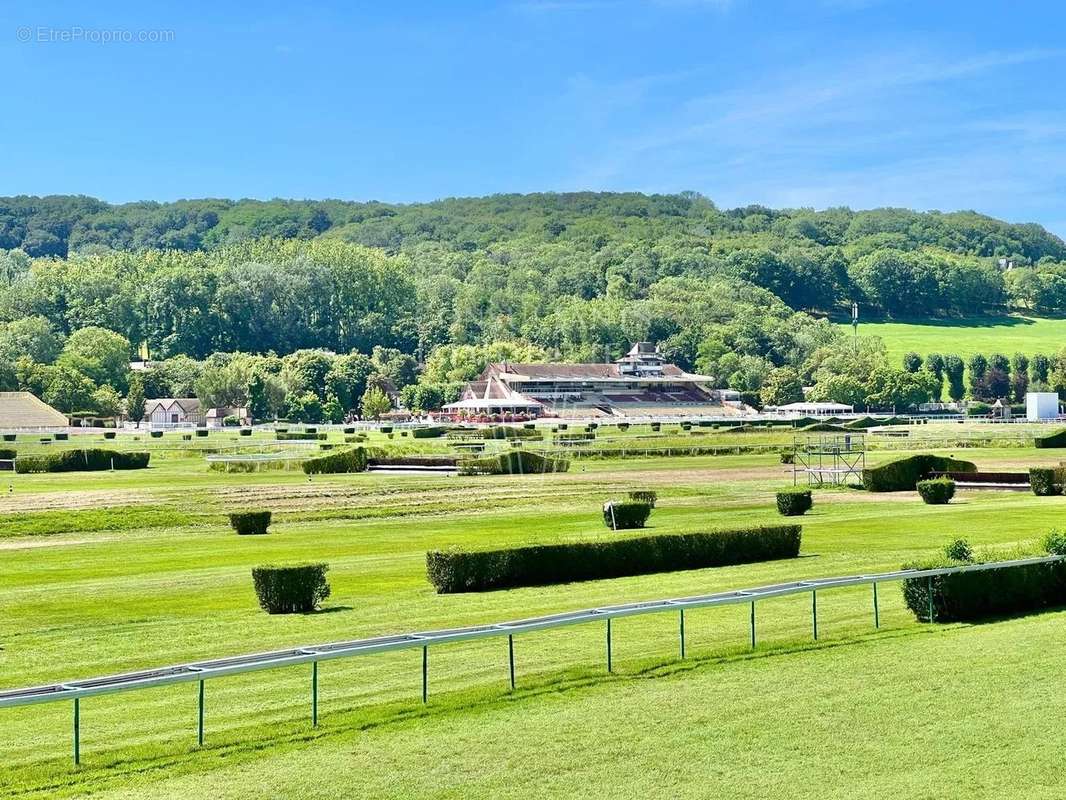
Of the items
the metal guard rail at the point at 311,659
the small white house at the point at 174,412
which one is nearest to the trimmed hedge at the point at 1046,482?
the metal guard rail at the point at 311,659

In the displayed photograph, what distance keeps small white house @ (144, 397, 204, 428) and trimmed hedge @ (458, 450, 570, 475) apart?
9931cm

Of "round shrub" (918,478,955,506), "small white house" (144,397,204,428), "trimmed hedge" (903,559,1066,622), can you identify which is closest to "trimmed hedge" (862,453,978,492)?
"round shrub" (918,478,955,506)

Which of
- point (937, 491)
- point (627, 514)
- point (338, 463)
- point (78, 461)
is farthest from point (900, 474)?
point (78, 461)

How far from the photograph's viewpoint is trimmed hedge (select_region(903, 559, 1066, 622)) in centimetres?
2231

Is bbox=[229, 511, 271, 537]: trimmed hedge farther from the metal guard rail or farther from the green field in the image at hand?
the metal guard rail

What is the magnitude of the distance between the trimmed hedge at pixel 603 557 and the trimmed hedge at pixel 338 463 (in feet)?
122

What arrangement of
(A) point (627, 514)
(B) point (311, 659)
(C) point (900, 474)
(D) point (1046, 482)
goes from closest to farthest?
1. (B) point (311, 659)
2. (A) point (627, 514)
3. (D) point (1046, 482)
4. (C) point (900, 474)

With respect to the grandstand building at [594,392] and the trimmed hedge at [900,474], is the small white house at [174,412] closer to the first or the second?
the grandstand building at [594,392]

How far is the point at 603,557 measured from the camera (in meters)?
29.8

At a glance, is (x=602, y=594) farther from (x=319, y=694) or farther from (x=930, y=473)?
(x=930, y=473)

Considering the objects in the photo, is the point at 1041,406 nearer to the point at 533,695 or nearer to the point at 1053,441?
the point at 1053,441

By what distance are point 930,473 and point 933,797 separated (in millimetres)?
43731

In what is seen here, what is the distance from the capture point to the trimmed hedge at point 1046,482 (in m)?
48.8

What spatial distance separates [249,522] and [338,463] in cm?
2674
